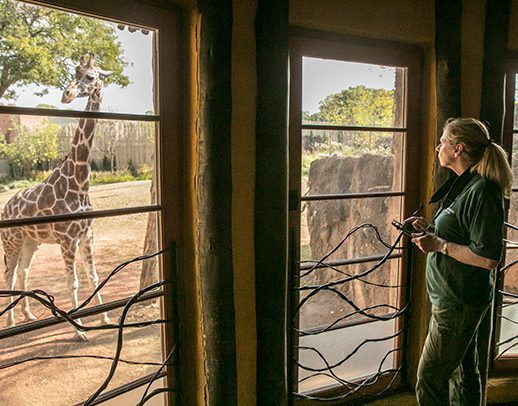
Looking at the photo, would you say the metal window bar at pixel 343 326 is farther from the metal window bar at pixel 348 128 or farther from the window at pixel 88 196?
the window at pixel 88 196

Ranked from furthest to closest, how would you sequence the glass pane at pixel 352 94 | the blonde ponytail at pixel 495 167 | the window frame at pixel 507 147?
1. the window frame at pixel 507 147
2. the glass pane at pixel 352 94
3. the blonde ponytail at pixel 495 167

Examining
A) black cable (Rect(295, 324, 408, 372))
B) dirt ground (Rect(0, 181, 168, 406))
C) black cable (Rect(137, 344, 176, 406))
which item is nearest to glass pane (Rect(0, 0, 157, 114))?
dirt ground (Rect(0, 181, 168, 406))

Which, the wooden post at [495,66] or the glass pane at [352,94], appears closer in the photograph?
the glass pane at [352,94]

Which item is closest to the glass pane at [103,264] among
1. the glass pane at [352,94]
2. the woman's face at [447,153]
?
the glass pane at [352,94]

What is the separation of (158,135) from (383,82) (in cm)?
119

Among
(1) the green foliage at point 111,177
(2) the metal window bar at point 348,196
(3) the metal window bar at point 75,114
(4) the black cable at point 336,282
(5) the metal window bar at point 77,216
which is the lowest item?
(4) the black cable at point 336,282

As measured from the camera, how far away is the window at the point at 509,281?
7.50 feet

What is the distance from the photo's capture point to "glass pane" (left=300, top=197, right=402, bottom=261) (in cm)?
204

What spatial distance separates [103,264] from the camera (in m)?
1.59

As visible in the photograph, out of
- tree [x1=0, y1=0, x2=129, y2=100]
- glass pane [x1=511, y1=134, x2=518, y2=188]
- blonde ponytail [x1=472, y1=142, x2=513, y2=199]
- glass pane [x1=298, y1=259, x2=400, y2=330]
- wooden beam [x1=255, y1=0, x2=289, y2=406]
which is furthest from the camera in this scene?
glass pane [x1=511, y1=134, x2=518, y2=188]

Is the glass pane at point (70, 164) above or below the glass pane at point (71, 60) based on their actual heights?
below

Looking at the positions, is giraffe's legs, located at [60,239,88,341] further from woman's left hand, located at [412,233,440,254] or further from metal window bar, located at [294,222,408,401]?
woman's left hand, located at [412,233,440,254]

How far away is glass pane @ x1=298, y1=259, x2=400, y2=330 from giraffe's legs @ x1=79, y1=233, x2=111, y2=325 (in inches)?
35.0

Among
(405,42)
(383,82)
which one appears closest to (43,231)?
(383,82)
